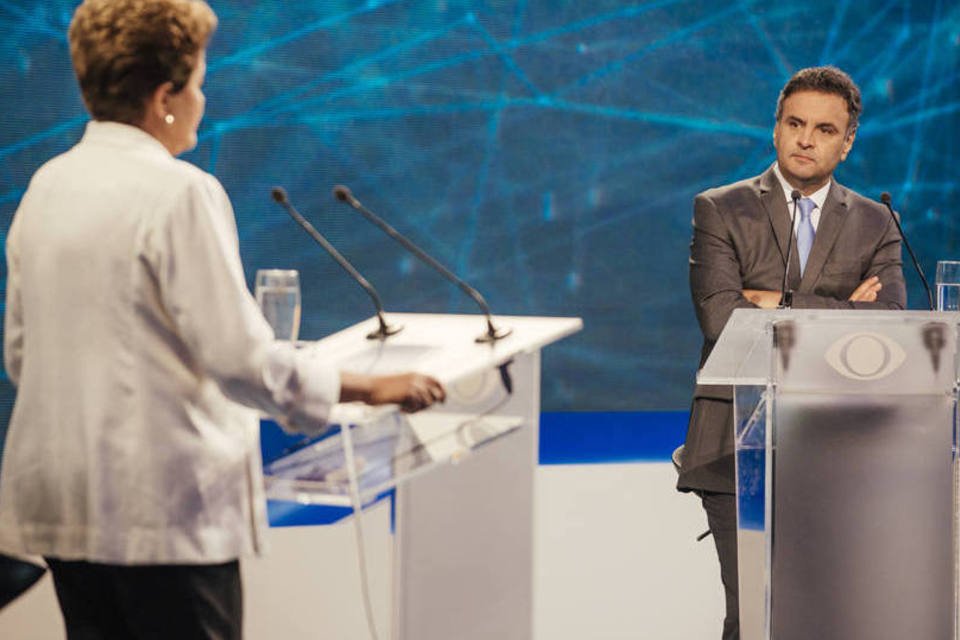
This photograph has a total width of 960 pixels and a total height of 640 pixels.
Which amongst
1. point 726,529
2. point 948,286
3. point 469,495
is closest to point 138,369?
point 469,495

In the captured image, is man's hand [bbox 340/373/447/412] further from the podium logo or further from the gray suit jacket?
the gray suit jacket

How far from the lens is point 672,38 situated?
7.80 metres

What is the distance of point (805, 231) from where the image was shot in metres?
3.29

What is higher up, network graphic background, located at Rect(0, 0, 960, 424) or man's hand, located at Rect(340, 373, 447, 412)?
network graphic background, located at Rect(0, 0, 960, 424)

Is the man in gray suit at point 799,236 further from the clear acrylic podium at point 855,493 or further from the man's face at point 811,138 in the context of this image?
the clear acrylic podium at point 855,493

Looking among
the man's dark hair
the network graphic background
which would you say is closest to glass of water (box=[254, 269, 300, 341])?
the man's dark hair

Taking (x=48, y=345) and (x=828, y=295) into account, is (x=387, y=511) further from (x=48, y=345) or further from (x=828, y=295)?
(x=828, y=295)

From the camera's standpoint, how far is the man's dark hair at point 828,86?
3.37 m

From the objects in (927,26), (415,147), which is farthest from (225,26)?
(927,26)

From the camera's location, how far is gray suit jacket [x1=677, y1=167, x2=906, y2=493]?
10.5 ft

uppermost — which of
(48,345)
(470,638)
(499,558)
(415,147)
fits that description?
(415,147)

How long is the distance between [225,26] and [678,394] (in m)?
3.49

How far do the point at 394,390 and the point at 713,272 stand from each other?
152 cm

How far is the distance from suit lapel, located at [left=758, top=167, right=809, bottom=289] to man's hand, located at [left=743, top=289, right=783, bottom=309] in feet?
0.20
